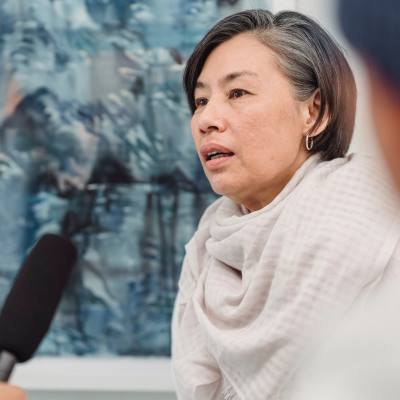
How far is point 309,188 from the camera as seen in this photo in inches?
34.2

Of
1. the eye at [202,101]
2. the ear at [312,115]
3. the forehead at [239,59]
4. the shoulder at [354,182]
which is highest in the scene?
the forehead at [239,59]

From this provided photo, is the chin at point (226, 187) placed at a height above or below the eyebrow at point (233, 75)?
below

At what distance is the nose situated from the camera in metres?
0.96

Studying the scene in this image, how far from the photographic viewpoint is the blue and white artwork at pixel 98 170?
1426mm

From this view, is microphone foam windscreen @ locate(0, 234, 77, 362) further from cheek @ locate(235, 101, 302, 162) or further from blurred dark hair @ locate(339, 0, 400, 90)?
blurred dark hair @ locate(339, 0, 400, 90)

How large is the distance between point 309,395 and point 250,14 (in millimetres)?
939

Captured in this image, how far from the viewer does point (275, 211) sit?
2.99ft

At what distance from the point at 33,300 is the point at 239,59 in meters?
0.72

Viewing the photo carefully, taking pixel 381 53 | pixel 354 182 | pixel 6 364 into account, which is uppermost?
pixel 381 53

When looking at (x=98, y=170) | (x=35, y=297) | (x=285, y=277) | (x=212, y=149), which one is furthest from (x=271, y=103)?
(x=98, y=170)

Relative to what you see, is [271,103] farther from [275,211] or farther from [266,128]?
[275,211]

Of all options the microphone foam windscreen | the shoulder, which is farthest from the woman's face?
the microphone foam windscreen

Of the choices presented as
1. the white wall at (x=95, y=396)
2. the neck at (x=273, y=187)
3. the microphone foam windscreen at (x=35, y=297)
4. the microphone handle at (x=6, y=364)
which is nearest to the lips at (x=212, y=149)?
the neck at (x=273, y=187)

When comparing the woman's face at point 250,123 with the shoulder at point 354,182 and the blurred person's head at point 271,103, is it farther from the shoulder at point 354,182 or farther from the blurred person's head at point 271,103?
the shoulder at point 354,182
